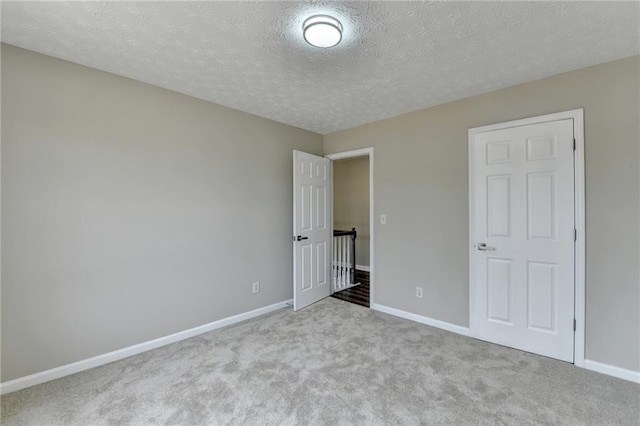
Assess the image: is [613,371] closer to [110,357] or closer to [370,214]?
[370,214]

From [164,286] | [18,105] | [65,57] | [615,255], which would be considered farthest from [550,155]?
[18,105]

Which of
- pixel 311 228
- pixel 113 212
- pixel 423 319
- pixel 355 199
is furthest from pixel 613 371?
pixel 355 199

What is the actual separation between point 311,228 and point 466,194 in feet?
6.24

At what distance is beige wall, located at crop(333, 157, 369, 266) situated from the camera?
605 cm

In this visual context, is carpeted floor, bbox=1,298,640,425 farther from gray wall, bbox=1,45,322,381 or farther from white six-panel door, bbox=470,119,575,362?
gray wall, bbox=1,45,322,381

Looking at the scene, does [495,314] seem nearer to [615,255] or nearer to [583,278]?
[583,278]

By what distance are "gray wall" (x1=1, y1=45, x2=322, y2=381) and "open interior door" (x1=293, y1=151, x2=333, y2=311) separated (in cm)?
48

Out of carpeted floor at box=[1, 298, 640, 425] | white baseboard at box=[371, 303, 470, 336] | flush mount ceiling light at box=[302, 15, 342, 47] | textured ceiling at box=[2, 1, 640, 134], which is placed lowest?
carpeted floor at box=[1, 298, 640, 425]

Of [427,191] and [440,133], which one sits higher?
[440,133]

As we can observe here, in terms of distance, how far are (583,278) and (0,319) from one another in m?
4.39

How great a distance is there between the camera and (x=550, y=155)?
2.43 m

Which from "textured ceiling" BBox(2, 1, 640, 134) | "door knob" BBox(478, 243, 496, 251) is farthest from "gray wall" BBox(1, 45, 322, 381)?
"door knob" BBox(478, 243, 496, 251)

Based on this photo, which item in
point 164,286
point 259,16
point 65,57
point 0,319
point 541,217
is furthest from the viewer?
point 164,286

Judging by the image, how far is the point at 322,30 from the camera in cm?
169
